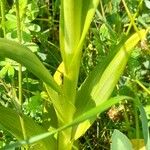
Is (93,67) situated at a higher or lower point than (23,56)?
lower

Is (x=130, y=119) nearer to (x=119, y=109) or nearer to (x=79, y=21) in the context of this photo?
(x=119, y=109)

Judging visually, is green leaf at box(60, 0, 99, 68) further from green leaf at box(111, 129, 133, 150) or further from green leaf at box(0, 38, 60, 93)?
green leaf at box(111, 129, 133, 150)

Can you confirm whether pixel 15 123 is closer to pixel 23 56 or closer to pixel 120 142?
pixel 23 56

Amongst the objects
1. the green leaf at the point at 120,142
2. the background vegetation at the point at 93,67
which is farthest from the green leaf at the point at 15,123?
the green leaf at the point at 120,142

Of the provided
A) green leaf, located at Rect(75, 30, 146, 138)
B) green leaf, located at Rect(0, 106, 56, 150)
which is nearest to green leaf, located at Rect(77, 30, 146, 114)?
green leaf, located at Rect(75, 30, 146, 138)

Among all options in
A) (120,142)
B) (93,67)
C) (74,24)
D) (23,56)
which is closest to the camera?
(120,142)

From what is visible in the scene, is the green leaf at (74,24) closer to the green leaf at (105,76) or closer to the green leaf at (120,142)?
the green leaf at (105,76)

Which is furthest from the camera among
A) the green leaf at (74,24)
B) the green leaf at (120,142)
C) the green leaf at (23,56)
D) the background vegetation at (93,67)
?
the background vegetation at (93,67)

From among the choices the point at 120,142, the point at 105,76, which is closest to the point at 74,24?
the point at 105,76

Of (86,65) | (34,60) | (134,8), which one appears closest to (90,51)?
(86,65)
